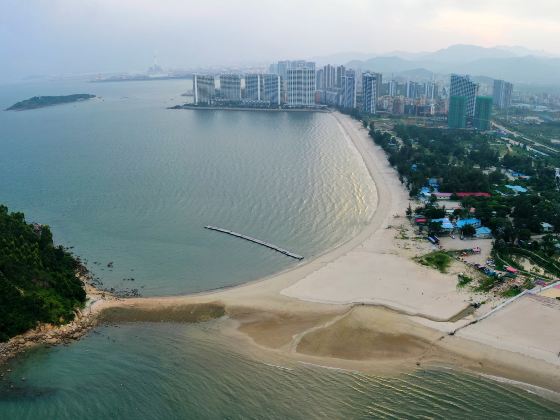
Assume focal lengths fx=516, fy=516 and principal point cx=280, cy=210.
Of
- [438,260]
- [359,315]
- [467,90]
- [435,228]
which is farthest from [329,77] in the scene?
[359,315]

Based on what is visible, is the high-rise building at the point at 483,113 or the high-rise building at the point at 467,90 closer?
the high-rise building at the point at 483,113

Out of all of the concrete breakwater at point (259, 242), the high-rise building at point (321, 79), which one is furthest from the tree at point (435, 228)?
the high-rise building at point (321, 79)

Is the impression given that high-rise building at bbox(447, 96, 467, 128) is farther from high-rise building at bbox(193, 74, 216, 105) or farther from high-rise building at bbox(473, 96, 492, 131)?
high-rise building at bbox(193, 74, 216, 105)

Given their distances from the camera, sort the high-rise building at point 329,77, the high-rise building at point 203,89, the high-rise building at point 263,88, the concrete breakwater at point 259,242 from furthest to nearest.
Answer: the high-rise building at point 329,77, the high-rise building at point 203,89, the high-rise building at point 263,88, the concrete breakwater at point 259,242

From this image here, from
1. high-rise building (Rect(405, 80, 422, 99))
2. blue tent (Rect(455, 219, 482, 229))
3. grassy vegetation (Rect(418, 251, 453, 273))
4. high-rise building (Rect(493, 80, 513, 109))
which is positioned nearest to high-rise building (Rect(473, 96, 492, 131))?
high-rise building (Rect(493, 80, 513, 109))

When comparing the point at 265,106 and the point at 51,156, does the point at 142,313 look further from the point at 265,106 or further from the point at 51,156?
the point at 265,106

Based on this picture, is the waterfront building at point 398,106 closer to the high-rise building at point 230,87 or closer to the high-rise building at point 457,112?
the high-rise building at point 457,112

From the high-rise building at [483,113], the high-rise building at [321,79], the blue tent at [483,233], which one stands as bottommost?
the blue tent at [483,233]

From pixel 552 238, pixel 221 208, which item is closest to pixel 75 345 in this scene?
pixel 221 208
